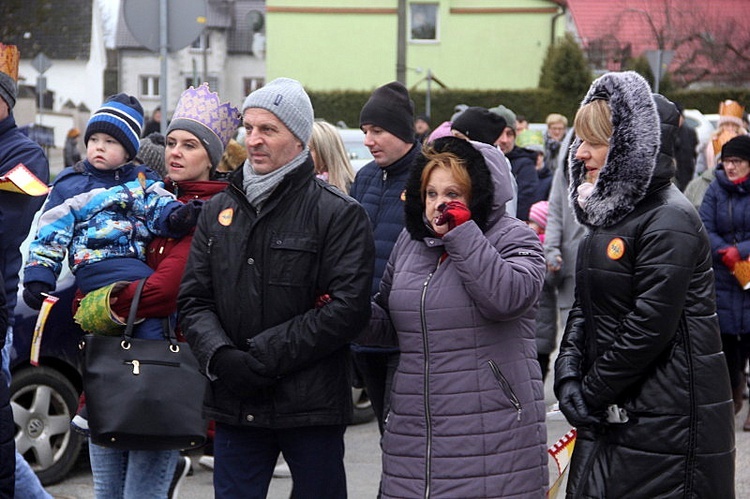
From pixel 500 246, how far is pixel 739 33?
46.3 meters

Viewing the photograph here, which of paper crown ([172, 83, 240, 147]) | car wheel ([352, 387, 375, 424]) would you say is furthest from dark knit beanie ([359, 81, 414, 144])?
car wheel ([352, 387, 375, 424])

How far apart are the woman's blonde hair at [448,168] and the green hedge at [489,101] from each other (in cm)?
3925

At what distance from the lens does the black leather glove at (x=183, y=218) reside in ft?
16.5

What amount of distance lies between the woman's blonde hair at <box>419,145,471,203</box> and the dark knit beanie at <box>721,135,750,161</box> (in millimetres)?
4481

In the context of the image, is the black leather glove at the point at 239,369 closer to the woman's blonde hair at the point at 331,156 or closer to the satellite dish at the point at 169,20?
the woman's blonde hair at the point at 331,156

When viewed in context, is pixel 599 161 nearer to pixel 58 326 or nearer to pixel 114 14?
pixel 58 326

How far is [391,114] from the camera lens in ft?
19.7

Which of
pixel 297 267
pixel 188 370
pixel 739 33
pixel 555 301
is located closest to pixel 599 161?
pixel 297 267

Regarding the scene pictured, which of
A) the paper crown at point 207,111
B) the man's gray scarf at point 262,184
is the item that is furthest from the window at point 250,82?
the man's gray scarf at point 262,184

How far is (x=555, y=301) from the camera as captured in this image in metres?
8.65

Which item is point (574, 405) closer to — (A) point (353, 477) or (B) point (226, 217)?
(B) point (226, 217)

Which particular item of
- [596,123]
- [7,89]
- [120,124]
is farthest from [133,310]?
[596,123]

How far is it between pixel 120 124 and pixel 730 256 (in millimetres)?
4645

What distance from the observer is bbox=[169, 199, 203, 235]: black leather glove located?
502 cm
